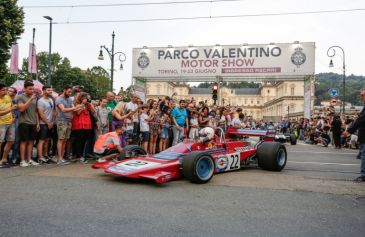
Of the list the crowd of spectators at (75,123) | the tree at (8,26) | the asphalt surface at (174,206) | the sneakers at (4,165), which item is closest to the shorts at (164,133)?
the crowd of spectators at (75,123)

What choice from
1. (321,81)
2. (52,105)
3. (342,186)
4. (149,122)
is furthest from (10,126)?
(321,81)

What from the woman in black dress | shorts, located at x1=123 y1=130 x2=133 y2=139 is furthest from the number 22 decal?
the woman in black dress

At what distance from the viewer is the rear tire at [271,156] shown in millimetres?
7895

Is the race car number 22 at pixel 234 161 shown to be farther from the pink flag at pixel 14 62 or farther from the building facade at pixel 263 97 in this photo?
the building facade at pixel 263 97

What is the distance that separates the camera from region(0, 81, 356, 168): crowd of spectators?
7727 millimetres

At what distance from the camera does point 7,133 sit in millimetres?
7648

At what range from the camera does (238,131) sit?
8492mm

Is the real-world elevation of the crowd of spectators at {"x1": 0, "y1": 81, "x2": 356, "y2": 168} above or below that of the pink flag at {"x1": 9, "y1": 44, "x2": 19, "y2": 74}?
below

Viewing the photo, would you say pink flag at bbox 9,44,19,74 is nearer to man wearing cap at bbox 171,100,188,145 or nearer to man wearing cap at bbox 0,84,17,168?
man wearing cap at bbox 0,84,17,168

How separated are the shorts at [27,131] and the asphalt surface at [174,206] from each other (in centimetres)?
114

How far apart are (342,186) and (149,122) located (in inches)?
227

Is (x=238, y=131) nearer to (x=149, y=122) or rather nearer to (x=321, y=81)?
(x=149, y=122)

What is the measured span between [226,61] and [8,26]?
14.8 metres

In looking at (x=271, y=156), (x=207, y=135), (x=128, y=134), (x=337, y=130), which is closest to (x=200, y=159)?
(x=207, y=135)
